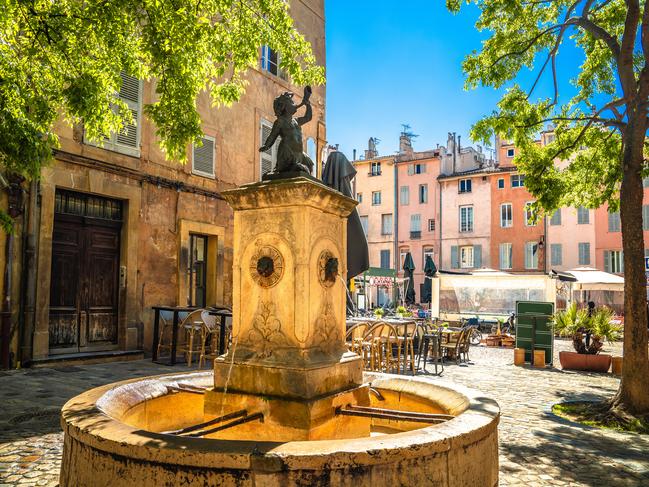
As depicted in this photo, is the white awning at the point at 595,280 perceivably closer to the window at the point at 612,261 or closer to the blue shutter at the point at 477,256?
the window at the point at 612,261

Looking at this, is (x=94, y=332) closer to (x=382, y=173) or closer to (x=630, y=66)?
(x=630, y=66)

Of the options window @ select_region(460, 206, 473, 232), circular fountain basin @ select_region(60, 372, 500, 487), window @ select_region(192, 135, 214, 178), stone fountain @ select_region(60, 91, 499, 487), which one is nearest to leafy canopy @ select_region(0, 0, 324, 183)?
stone fountain @ select_region(60, 91, 499, 487)

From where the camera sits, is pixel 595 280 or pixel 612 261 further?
pixel 612 261

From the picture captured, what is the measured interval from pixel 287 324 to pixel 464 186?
3612cm

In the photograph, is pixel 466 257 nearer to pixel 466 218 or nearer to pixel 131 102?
pixel 466 218

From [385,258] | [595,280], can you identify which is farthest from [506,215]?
[595,280]

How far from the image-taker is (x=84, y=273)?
1069 cm

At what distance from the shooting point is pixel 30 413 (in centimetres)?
579

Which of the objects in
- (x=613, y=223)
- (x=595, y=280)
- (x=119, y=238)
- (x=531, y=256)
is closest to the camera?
(x=119, y=238)

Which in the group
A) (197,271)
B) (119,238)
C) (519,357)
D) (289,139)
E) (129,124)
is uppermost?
(129,124)

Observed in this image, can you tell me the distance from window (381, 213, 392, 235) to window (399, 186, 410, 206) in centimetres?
151

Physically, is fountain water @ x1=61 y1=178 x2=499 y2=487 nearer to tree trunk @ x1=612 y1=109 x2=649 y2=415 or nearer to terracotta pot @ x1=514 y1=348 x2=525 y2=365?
tree trunk @ x1=612 y1=109 x2=649 y2=415

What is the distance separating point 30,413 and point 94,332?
17.1ft

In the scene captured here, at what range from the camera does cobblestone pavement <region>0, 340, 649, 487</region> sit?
13.3 ft
